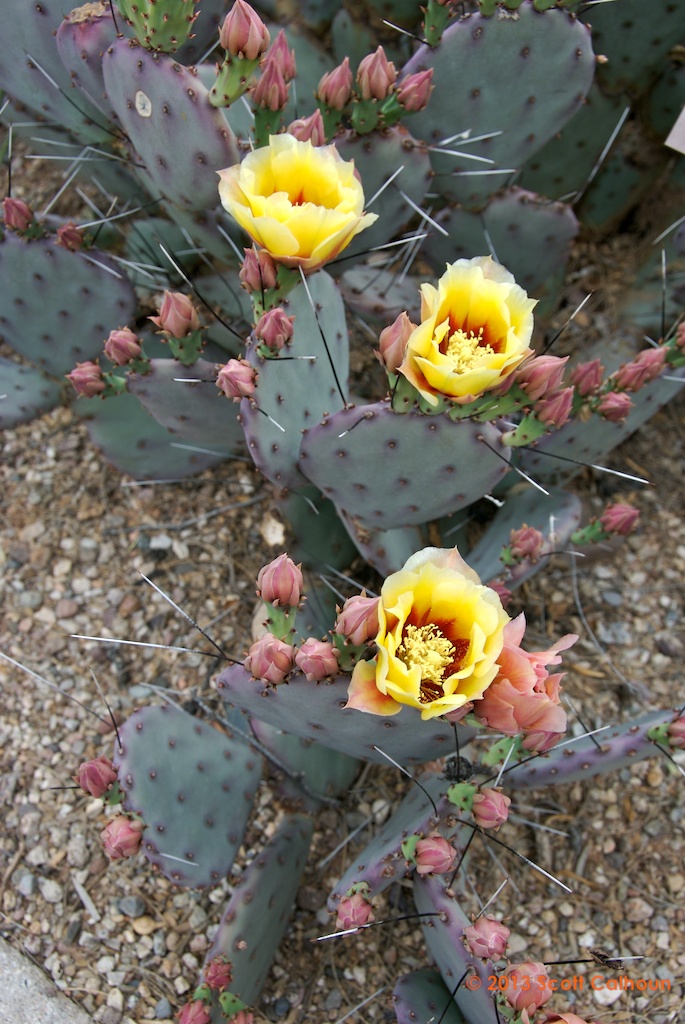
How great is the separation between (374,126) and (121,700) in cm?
125

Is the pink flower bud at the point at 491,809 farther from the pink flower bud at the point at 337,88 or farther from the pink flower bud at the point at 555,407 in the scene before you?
the pink flower bud at the point at 337,88

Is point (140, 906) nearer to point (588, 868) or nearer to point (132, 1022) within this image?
point (132, 1022)

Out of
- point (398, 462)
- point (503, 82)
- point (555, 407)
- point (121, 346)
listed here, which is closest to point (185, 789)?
point (398, 462)

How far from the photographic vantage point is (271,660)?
119cm

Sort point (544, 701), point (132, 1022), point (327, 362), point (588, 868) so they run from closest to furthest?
point (544, 701), point (132, 1022), point (327, 362), point (588, 868)

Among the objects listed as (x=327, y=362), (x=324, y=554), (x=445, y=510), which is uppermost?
(x=327, y=362)

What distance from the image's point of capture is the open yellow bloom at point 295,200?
4.15 feet

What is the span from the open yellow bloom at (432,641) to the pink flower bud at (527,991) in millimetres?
387

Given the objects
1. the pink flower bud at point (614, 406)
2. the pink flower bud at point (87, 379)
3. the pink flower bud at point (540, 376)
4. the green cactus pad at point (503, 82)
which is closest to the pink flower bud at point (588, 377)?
the pink flower bud at point (614, 406)

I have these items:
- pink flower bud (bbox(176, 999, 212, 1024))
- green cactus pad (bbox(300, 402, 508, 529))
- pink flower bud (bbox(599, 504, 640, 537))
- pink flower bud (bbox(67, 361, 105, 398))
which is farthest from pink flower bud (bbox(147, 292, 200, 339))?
pink flower bud (bbox(176, 999, 212, 1024))

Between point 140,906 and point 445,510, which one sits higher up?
point 445,510

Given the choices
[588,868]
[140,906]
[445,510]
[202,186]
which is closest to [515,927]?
[588,868]

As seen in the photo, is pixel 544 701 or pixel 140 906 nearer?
pixel 544 701

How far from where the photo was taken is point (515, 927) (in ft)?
5.36
